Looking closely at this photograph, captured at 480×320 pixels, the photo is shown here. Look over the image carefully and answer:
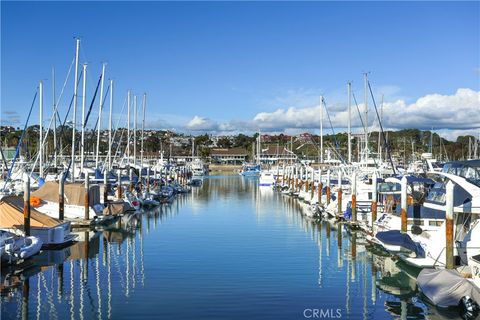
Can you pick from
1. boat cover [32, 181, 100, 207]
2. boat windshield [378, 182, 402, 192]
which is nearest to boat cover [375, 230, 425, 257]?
boat windshield [378, 182, 402, 192]

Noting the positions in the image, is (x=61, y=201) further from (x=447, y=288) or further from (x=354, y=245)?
(x=447, y=288)

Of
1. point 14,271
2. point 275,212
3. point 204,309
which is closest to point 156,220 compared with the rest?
point 275,212

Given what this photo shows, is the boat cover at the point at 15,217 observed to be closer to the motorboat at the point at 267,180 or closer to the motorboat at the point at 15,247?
the motorboat at the point at 15,247

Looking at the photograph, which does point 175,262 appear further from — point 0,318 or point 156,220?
point 156,220

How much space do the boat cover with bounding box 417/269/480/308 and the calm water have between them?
596 millimetres

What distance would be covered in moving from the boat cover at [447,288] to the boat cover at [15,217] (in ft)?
65.7

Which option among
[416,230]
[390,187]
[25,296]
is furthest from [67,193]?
[416,230]

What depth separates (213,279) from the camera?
25.5 metres

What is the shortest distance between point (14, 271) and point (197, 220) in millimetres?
25796

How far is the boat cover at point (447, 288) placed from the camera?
19.9 meters

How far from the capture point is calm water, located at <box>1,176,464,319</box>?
20.6 m

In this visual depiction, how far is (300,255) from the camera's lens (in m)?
32.6

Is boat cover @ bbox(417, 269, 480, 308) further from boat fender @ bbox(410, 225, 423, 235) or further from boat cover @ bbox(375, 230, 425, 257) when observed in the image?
boat fender @ bbox(410, 225, 423, 235)

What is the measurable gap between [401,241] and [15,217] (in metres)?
19.5
